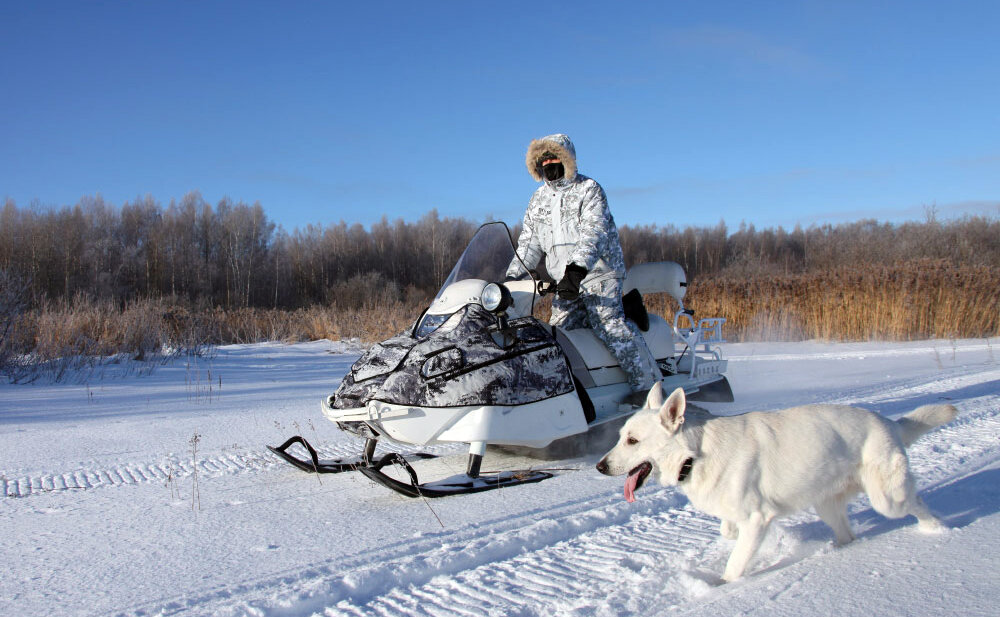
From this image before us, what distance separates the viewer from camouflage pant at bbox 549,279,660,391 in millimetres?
4953

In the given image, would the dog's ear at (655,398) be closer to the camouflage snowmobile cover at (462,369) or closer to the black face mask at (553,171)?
the camouflage snowmobile cover at (462,369)

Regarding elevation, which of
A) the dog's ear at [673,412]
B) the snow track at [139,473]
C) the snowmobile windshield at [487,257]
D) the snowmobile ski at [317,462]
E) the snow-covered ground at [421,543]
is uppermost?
the snowmobile windshield at [487,257]

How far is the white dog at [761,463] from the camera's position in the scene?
8.66ft

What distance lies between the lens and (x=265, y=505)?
3.67m

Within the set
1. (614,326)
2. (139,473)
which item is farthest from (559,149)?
(139,473)

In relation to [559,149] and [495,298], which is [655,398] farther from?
[559,149]

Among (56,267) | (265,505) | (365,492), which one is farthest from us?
(56,267)

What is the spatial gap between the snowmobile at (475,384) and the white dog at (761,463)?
1226mm

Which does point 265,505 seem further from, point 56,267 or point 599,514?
point 56,267

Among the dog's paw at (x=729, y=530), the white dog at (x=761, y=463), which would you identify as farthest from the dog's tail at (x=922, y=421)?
the dog's paw at (x=729, y=530)

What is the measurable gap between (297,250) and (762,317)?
40.7m

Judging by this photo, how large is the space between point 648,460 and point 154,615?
188 centimetres

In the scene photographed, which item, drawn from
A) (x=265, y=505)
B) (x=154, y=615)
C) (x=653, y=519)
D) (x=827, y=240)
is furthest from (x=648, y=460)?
(x=827, y=240)

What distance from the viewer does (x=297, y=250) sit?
49.9 m
